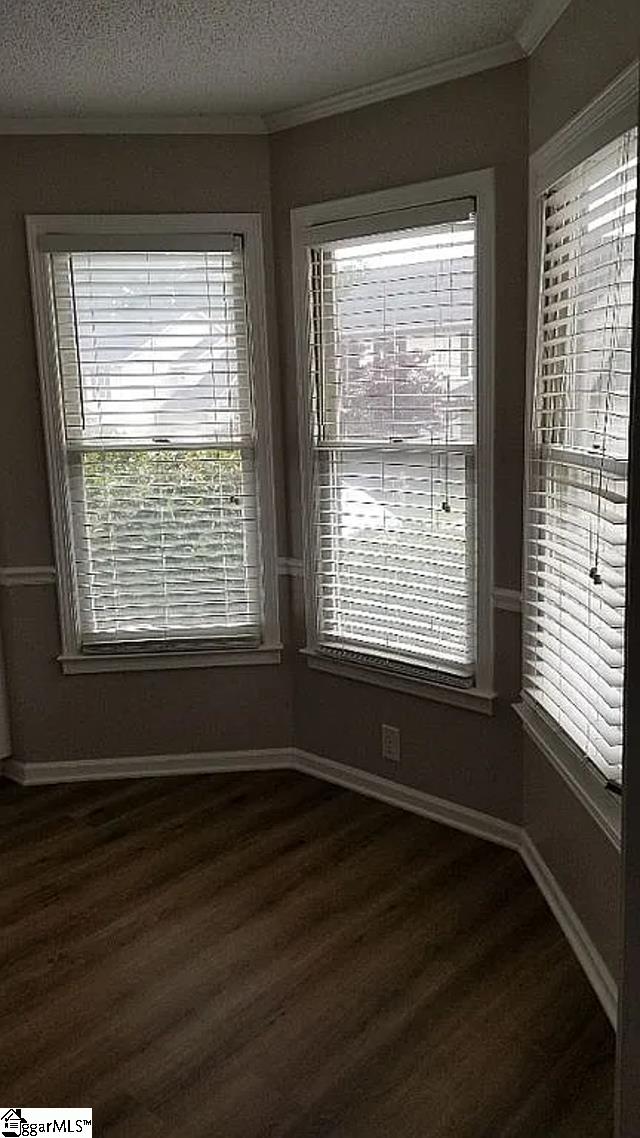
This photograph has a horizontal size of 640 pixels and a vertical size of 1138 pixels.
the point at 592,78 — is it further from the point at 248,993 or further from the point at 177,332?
the point at 248,993

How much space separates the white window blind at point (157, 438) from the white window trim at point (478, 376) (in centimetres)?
22

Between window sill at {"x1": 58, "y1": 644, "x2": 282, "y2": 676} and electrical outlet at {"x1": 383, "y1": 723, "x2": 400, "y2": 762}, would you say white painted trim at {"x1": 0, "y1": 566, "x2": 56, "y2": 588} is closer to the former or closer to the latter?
window sill at {"x1": 58, "y1": 644, "x2": 282, "y2": 676}

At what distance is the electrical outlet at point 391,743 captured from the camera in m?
3.48

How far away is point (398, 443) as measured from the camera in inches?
127

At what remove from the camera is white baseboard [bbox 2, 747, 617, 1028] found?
314 centimetres

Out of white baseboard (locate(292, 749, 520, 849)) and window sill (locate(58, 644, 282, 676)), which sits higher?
window sill (locate(58, 644, 282, 676))

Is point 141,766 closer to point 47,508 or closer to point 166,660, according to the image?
point 166,660

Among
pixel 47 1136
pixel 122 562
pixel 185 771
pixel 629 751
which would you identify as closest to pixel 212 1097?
pixel 47 1136

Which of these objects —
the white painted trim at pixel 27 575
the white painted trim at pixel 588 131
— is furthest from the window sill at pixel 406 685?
the white painted trim at pixel 588 131
